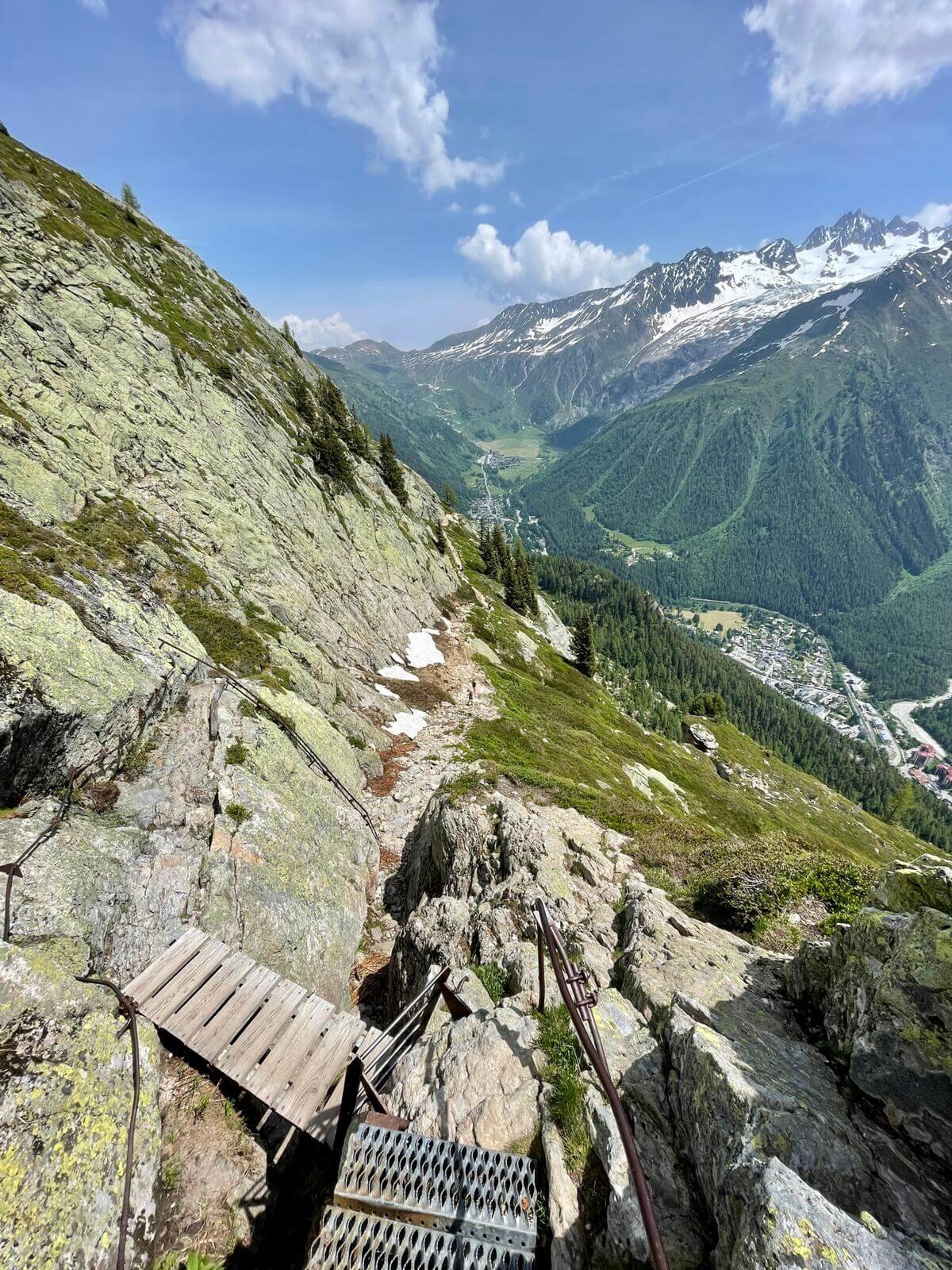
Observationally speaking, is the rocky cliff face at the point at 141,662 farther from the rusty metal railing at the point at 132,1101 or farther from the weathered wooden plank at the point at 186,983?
the weathered wooden plank at the point at 186,983

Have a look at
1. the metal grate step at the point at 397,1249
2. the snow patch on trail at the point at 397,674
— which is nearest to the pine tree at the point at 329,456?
the snow patch on trail at the point at 397,674

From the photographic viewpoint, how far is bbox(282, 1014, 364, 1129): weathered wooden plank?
880 centimetres

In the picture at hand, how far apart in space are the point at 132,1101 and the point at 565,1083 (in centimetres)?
676

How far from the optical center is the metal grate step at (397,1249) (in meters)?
6.15

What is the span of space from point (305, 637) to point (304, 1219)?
30.9 metres

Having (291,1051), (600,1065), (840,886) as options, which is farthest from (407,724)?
(600,1065)

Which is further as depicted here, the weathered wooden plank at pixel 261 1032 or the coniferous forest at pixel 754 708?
the coniferous forest at pixel 754 708

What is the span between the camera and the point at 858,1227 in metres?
4.79

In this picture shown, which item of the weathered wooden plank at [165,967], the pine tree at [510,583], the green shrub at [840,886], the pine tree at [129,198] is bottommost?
the weathered wooden plank at [165,967]

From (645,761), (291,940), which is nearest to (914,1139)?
(291,940)

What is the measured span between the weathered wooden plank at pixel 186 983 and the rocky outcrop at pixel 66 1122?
1.98ft

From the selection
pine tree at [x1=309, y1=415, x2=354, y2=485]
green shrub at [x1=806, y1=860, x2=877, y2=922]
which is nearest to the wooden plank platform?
green shrub at [x1=806, y1=860, x2=877, y2=922]

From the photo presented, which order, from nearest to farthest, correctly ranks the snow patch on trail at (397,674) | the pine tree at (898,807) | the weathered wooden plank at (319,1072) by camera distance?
1. the weathered wooden plank at (319,1072)
2. the snow patch on trail at (397,674)
3. the pine tree at (898,807)

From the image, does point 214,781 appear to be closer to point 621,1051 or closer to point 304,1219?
point 304,1219
